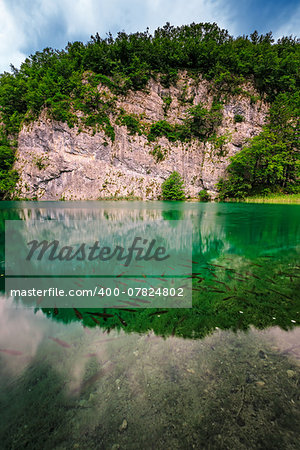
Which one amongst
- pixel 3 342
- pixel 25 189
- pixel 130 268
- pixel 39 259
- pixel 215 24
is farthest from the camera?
pixel 215 24

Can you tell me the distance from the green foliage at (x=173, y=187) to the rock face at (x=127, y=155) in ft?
4.57

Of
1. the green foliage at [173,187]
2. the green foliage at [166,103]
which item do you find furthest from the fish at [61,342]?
the green foliage at [166,103]

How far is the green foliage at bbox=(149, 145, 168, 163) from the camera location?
40281mm

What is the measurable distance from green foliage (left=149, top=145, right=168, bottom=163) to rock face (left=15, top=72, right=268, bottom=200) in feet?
1.36

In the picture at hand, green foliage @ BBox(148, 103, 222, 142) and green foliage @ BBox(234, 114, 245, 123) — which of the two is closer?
green foliage @ BBox(234, 114, 245, 123)

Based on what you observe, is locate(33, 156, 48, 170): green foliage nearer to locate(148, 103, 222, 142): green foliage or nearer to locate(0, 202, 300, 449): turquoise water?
locate(148, 103, 222, 142): green foliage

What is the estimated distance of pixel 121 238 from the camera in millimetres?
7473

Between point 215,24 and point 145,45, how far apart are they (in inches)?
838

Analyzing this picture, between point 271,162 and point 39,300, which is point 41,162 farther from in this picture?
point 271,162

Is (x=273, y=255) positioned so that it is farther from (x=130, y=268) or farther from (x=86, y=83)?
(x=86, y=83)

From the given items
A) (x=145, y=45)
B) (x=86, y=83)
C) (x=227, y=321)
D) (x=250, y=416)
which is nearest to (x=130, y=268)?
(x=227, y=321)

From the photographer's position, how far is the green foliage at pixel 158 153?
1586 inches

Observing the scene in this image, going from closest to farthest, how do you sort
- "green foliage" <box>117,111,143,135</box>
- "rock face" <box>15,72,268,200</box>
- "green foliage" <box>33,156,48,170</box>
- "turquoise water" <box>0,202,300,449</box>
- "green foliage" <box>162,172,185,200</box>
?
"turquoise water" <box>0,202,300,449</box>, "green foliage" <box>33,156,48,170</box>, "rock face" <box>15,72,268,200</box>, "green foliage" <box>162,172,185,200</box>, "green foliage" <box>117,111,143,135</box>

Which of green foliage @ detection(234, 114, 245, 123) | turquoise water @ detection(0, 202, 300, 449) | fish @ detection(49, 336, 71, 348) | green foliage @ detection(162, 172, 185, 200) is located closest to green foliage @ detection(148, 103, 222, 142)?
green foliage @ detection(234, 114, 245, 123)
